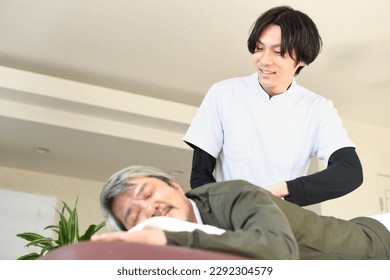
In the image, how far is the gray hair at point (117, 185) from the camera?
160cm

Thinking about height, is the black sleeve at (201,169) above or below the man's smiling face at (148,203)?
above

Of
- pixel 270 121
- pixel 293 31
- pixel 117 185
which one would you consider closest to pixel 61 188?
pixel 270 121

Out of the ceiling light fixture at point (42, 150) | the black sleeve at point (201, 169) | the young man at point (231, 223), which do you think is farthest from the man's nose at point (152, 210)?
the ceiling light fixture at point (42, 150)

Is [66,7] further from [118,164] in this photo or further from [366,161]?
[366,161]

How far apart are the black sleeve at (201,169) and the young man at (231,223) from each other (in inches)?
16.7

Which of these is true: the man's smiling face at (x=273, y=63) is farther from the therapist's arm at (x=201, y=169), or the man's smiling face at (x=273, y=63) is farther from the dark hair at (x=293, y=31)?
the therapist's arm at (x=201, y=169)

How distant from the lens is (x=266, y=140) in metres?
2.26

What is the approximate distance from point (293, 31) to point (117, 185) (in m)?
0.95

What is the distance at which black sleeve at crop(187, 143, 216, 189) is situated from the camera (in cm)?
211

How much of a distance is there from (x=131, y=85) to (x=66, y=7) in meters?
1.15

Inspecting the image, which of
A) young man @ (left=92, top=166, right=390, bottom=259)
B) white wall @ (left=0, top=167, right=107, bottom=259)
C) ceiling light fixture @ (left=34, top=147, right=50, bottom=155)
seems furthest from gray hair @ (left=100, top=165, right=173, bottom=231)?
white wall @ (left=0, top=167, right=107, bottom=259)

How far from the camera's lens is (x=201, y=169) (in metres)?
2.16

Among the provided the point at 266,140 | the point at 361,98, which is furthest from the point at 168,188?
the point at 361,98

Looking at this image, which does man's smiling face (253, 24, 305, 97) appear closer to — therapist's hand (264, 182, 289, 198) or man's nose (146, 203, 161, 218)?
therapist's hand (264, 182, 289, 198)
